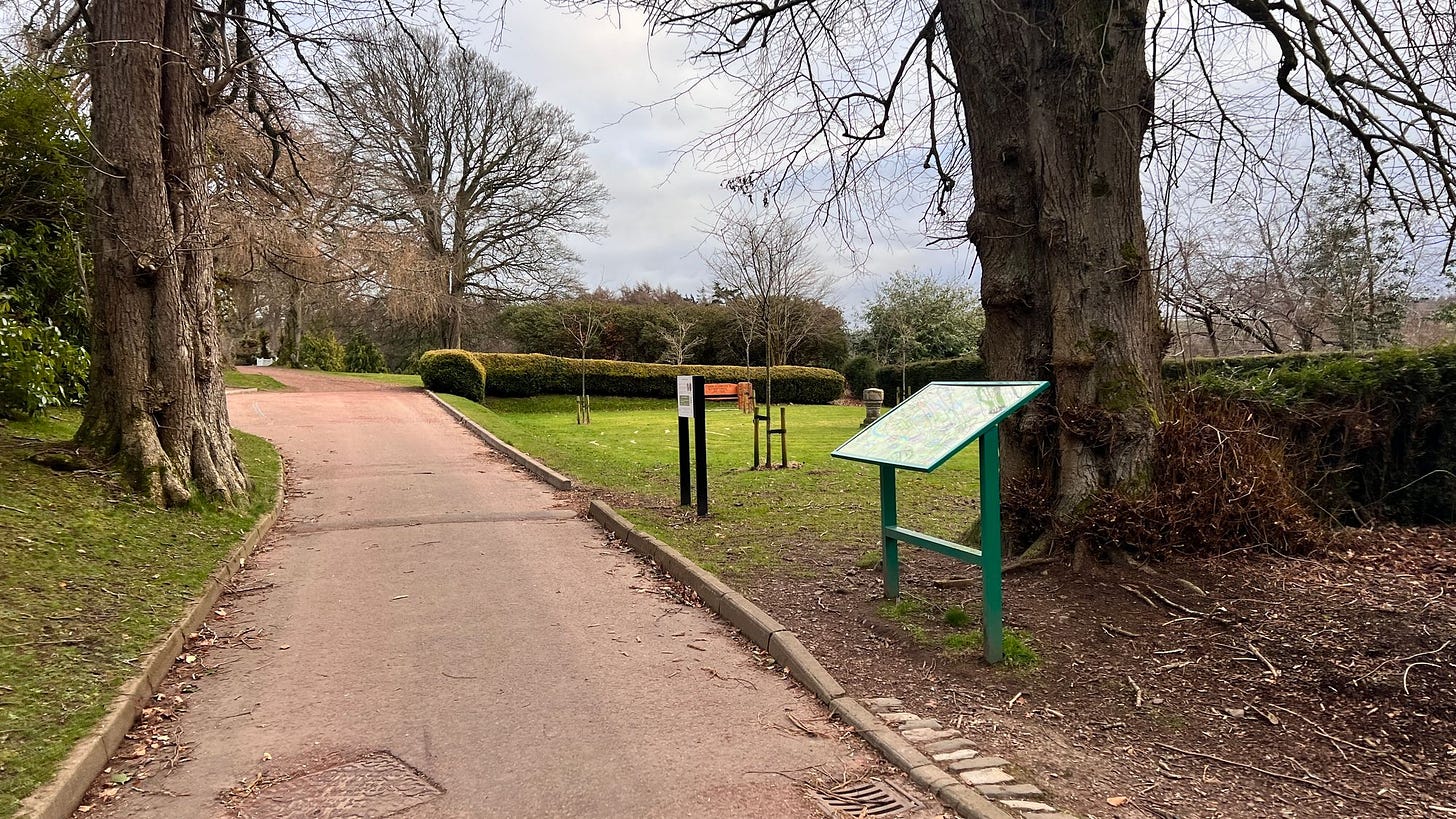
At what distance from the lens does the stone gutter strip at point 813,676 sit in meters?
3.01

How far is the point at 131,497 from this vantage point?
7230mm

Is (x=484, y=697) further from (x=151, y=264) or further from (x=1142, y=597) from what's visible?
(x=151, y=264)

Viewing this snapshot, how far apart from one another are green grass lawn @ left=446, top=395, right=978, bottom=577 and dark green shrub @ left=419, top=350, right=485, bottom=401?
236 inches

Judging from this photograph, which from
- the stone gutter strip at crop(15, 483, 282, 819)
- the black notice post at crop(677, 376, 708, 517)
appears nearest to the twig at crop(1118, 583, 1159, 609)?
the black notice post at crop(677, 376, 708, 517)

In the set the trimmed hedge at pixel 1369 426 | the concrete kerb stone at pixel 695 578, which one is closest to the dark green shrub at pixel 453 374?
the concrete kerb stone at pixel 695 578

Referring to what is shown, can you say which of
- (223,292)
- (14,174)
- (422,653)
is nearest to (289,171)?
(223,292)

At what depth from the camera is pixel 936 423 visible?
4.61 m

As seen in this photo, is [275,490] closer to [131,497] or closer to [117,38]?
[131,497]

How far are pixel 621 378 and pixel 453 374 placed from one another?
6629mm

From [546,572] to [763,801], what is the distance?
397 centimetres

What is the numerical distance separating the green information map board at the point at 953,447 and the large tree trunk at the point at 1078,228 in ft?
2.94

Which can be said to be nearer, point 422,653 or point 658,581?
point 422,653

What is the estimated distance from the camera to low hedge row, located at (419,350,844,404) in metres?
28.0


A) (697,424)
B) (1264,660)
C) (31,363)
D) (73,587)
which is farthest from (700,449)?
(31,363)
